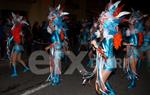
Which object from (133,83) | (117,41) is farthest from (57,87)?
(117,41)

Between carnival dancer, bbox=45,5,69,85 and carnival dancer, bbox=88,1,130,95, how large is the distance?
268 centimetres

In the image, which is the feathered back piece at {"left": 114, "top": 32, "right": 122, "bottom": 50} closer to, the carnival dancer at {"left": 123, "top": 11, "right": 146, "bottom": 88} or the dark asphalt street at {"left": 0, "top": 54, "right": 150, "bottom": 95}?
the dark asphalt street at {"left": 0, "top": 54, "right": 150, "bottom": 95}

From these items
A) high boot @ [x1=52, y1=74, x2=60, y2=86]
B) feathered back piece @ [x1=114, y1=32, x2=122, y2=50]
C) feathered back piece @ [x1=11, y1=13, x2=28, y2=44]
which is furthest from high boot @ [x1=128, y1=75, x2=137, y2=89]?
feathered back piece @ [x1=11, y1=13, x2=28, y2=44]

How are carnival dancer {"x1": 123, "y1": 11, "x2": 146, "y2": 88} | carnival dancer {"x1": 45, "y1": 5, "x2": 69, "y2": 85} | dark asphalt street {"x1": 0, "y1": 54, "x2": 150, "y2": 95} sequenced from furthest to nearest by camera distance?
1. carnival dancer {"x1": 123, "y1": 11, "x2": 146, "y2": 88}
2. carnival dancer {"x1": 45, "y1": 5, "x2": 69, "y2": 85}
3. dark asphalt street {"x1": 0, "y1": 54, "x2": 150, "y2": 95}

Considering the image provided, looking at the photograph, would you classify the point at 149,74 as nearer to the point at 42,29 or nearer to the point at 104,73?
the point at 104,73

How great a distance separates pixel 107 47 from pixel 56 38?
3.04 metres

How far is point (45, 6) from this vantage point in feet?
111

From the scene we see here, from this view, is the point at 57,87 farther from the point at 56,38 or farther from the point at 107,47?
the point at 107,47

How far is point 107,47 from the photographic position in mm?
9984

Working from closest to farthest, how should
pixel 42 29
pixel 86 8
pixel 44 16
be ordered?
pixel 42 29, pixel 44 16, pixel 86 8

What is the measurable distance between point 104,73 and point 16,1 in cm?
2024

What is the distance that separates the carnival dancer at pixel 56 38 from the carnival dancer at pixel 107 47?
2.68 m

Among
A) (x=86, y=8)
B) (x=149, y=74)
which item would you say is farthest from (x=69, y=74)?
(x=86, y=8)

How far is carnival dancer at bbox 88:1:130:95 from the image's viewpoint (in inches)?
391
